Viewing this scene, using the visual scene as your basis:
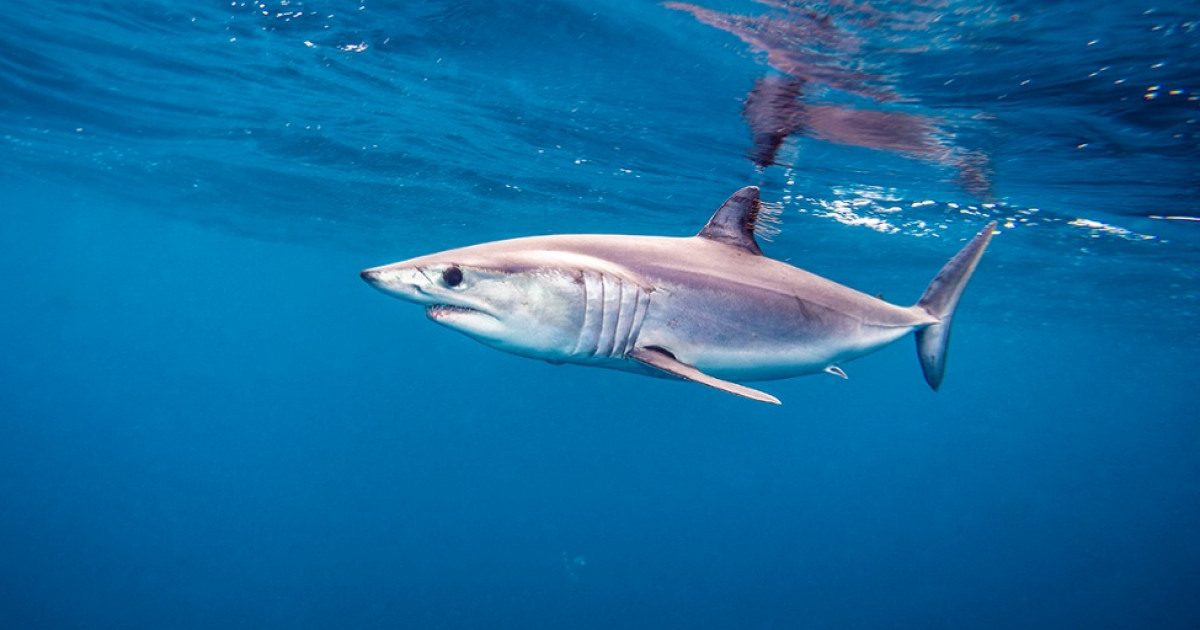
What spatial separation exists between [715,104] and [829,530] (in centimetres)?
5886

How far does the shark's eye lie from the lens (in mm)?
2896

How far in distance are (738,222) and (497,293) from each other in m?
2.25

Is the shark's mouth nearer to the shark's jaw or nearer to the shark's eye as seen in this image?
the shark's jaw

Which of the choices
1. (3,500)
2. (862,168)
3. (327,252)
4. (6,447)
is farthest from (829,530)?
(6,447)

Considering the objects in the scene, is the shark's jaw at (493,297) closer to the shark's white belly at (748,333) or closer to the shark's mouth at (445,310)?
the shark's mouth at (445,310)

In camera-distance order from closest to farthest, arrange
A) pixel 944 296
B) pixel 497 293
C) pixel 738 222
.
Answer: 1. pixel 497 293
2. pixel 738 222
3. pixel 944 296

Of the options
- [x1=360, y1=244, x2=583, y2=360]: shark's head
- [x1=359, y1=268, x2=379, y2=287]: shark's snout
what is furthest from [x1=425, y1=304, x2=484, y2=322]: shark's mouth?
[x1=359, y1=268, x2=379, y2=287]: shark's snout

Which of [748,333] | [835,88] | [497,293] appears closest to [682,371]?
[748,333]

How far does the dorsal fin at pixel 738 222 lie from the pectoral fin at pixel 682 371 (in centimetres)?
134

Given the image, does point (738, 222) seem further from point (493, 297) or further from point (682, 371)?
point (493, 297)

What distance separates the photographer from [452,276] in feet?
9.56

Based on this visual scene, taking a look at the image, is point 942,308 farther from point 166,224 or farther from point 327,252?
point 166,224

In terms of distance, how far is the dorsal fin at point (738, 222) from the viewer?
179 inches

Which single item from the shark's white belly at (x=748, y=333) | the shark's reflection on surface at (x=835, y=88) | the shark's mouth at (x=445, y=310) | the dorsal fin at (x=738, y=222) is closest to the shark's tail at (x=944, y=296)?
the shark's white belly at (x=748, y=333)
